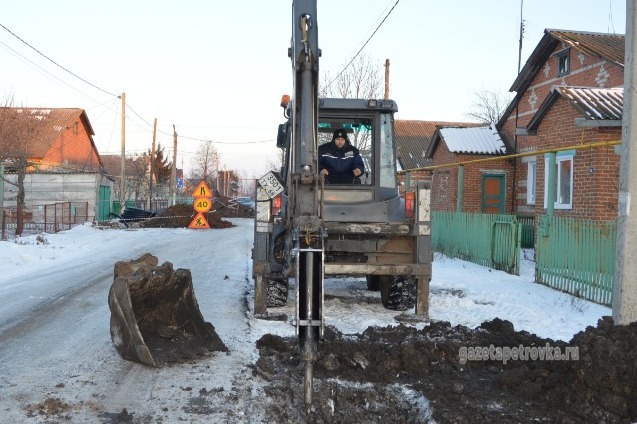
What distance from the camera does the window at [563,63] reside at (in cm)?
2205

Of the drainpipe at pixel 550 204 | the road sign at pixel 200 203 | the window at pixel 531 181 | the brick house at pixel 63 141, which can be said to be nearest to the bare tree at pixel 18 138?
the brick house at pixel 63 141

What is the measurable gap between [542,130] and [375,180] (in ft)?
35.6

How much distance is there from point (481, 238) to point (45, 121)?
27.4 metres

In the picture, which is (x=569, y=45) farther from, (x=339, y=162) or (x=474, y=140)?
(x=339, y=162)

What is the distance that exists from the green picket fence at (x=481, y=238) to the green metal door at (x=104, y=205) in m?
22.6

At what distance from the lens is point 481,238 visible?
14719 mm

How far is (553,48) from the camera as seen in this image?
23.1 meters

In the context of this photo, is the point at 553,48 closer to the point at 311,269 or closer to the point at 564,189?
the point at 564,189

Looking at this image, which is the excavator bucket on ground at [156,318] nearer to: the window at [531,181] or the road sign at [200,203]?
the road sign at [200,203]

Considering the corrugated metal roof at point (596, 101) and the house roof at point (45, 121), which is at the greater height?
the house roof at point (45, 121)

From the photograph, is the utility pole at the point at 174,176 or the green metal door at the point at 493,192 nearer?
the green metal door at the point at 493,192

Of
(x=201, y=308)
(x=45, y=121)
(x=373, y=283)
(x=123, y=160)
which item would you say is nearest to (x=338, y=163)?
(x=201, y=308)

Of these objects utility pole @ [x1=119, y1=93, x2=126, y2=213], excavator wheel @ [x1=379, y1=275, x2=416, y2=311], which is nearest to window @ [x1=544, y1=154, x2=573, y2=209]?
excavator wheel @ [x1=379, y1=275, x2=416, y2=311]

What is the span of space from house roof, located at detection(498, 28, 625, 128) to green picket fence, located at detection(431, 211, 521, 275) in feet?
23.3
